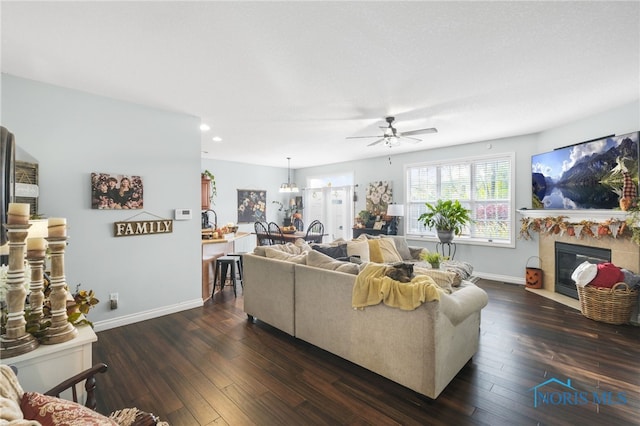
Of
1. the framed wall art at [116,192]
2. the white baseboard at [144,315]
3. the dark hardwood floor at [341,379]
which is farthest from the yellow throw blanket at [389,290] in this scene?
the framed wall art at [116,192]

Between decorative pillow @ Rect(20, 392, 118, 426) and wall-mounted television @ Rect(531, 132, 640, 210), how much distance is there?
202 inches

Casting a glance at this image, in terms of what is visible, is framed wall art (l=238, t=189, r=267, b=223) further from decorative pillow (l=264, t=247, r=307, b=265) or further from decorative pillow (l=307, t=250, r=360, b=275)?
decorative pillow (l=307, t=250, r=360, b=275)

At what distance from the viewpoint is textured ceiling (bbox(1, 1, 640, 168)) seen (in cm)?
191

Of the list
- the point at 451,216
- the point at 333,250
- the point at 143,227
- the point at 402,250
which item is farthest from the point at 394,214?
the point at 143,227

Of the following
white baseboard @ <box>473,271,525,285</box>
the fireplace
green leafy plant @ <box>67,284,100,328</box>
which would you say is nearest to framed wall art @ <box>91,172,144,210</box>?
green leafy plant @ <box>67,284,100,328</box>

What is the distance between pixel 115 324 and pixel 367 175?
562cm

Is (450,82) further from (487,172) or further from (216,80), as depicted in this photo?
(487,172)

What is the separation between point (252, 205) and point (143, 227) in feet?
14.9

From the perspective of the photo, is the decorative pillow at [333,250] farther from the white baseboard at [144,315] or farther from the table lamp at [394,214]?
the table lamp at [394,214]

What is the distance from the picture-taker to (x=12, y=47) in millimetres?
2293

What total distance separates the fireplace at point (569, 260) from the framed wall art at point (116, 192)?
5884 mm

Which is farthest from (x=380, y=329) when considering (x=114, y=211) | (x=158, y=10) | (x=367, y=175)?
(x=367, y=175)

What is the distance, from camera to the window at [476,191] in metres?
5.27

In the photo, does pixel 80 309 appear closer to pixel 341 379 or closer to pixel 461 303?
pixel 341 379
